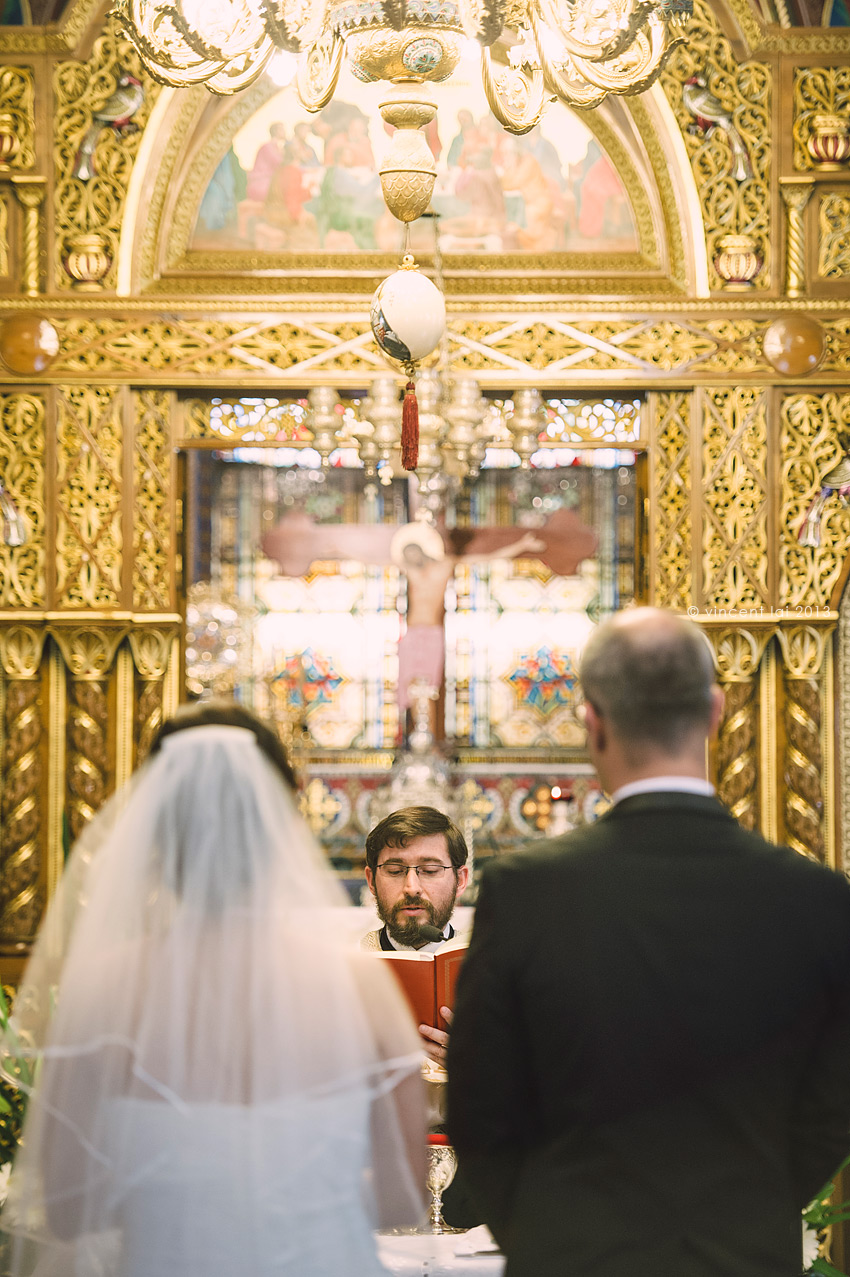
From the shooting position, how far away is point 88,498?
618 centimetres

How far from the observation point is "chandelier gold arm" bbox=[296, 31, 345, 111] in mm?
3158

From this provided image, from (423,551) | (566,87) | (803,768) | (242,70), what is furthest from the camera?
(423,551)

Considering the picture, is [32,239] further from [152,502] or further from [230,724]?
[230,724]

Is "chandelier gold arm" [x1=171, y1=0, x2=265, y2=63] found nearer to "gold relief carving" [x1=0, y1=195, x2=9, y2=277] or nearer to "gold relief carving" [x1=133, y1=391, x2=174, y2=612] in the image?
"gold relief carving" [x1=133, y1=391, x2=174, y2=612]

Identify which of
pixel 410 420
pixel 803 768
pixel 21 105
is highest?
pixel 21 105

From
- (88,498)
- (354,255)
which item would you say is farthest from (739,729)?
(88,498)

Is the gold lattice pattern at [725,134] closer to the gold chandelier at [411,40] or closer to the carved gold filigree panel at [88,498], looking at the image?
the carved gold filigree panel at [88,498]

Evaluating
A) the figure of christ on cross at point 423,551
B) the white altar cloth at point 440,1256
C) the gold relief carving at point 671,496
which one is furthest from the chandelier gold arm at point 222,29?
the figure of christ on cross at point 423,551

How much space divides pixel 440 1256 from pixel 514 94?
2562mm

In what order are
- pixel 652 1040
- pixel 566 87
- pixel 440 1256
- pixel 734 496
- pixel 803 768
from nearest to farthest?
pixel 652 1040 → pixel 440 1256 → pixel 566 87 → pixel 803 768 → pixel 734 496

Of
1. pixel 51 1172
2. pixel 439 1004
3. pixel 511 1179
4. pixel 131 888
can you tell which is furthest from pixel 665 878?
pixel 439 1004

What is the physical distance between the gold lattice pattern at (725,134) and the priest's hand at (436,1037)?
423cm

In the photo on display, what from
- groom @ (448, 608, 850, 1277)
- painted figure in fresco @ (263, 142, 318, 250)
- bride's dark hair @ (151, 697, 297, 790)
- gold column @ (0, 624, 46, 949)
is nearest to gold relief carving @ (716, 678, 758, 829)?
painted figure in fresco @ (263, 142, 318, 250)

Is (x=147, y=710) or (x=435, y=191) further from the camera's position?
(x=435, y=191)
